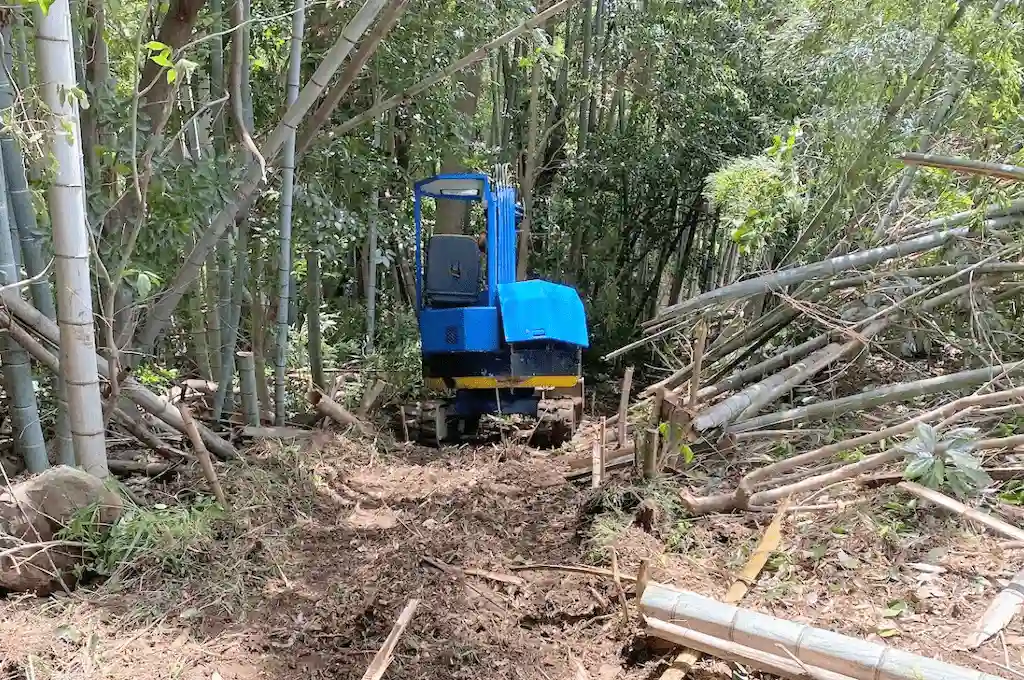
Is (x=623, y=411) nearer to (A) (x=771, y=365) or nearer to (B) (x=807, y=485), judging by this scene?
(A) (x=771, y=365)

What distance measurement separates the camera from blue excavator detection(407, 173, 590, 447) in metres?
5.20

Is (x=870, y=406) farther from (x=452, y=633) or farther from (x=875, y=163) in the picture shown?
(x=452, y=633)

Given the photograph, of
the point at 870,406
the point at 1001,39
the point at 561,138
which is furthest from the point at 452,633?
the point at 561,138

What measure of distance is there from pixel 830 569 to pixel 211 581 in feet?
7.35

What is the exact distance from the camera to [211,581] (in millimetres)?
2893

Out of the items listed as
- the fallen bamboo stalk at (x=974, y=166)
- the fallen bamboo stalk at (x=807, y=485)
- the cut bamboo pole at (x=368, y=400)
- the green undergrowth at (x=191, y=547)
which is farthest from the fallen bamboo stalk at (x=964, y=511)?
the cut bamboo pole at (x=368, y=400)

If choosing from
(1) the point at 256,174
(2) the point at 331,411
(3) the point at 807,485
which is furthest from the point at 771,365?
→ (1) the point at 256,174

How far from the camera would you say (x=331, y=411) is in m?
4.94

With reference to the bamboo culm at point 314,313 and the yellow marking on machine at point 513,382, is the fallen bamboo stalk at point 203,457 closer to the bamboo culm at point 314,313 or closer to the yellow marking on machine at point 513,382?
the bamboo culm at point 314,313

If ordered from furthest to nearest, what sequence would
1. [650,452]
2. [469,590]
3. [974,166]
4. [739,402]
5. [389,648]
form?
[739,402]
[650,452]
[974,166]
[469,590]
[389,648]

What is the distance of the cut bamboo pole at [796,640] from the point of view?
1.98 metres

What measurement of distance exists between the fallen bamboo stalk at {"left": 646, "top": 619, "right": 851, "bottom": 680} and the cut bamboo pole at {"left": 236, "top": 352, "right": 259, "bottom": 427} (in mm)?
2756

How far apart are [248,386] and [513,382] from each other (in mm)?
1743

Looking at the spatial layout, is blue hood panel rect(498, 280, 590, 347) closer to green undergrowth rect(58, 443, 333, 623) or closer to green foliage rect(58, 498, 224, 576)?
green undergrowth rect(58, 443, 333, 623)
